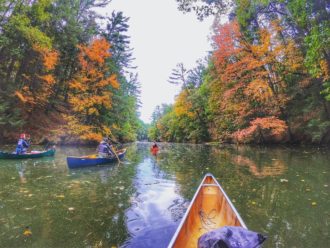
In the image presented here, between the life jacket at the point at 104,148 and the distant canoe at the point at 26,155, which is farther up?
the life jacket at the point at 104,148

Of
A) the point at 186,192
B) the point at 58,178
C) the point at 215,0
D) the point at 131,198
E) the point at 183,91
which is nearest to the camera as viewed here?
the point at 131,198

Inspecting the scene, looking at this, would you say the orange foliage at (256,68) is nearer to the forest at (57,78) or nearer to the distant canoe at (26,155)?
the forest at (57,78)

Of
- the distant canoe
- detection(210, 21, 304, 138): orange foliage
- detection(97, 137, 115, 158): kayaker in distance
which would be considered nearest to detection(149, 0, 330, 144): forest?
detection(210, 21, 304, 138): orange foliage

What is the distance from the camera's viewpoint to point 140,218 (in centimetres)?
578

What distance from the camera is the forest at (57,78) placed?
76.8 feet

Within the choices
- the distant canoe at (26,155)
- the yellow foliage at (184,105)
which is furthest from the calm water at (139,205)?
the yellow foliage at (184,105)

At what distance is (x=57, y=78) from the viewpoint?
1155 inches

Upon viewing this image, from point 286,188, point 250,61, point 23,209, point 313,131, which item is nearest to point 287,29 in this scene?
point 250,61

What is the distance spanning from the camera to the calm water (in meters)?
Result: 4.70

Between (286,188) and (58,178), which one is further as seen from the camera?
(58,178)

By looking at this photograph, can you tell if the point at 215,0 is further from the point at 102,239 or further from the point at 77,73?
the point at 77,73

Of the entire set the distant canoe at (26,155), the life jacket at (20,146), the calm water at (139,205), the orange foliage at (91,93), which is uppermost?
the orange foliage at (91,93)

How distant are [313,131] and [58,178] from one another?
1934cm

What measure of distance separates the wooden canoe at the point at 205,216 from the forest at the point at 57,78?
20.5 m
